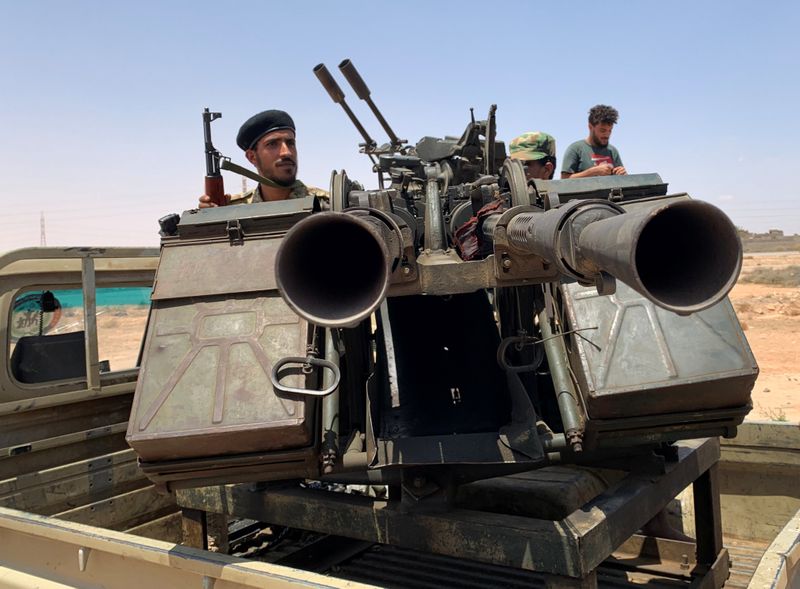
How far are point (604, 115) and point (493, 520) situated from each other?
3.88m

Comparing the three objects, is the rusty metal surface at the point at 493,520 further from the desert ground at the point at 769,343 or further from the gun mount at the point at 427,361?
the desert ground at the point at 769,343

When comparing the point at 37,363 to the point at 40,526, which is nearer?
the point at 40,526

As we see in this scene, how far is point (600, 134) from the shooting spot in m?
5.59

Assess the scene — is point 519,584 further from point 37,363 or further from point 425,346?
point 37,363

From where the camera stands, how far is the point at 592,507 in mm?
2631

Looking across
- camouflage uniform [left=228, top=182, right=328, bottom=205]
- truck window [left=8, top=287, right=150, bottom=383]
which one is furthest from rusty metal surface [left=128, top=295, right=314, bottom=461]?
camouflage uniform [left=228, top=182, right=328, bottom=205]

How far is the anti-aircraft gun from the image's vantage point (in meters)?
2.54

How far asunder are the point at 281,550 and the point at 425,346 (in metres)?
1.75

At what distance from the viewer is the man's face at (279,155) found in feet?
16.3

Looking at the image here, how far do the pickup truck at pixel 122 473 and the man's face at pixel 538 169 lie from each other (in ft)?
7.54

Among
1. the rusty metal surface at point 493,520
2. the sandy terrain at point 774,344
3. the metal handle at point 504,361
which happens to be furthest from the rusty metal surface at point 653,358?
the sandy terrain at point 774,344

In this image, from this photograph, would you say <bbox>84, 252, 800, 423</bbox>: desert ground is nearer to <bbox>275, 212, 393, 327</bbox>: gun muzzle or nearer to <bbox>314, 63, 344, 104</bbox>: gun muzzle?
<bbox>314, 63, 344, 104</bbox>: gun muzzle

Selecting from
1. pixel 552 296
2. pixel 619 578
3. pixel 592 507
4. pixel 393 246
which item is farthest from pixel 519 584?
pixel 393 246

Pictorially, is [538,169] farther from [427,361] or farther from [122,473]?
[122,473]
